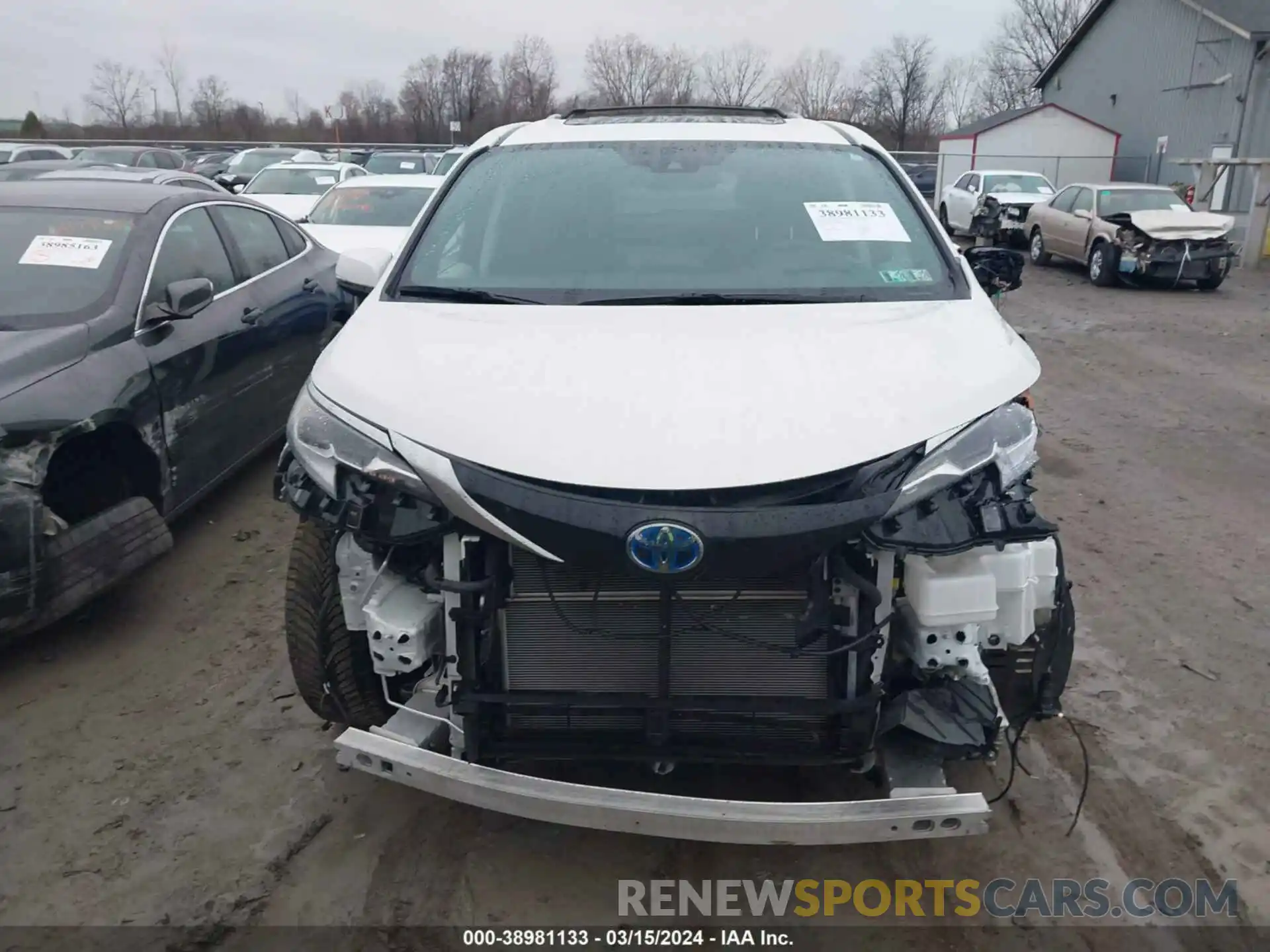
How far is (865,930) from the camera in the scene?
2.57 metres

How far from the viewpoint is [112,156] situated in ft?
64.3

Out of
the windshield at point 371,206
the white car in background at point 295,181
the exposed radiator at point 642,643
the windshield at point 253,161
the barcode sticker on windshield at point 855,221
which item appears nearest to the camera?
the exposed radiator at point 642,643

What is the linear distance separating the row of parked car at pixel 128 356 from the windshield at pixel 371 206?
3.81 metres

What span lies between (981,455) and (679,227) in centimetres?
155

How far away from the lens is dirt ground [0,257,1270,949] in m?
2.66

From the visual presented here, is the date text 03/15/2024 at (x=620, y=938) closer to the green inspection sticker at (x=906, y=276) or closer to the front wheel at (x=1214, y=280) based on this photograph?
the green inspection sticker at (x=906, y=276)

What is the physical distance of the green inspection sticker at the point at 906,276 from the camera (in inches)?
129

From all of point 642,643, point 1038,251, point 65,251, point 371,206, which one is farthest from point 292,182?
point 642,643

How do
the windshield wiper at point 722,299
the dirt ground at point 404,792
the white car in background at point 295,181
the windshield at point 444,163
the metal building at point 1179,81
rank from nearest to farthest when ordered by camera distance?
1. the dirt ground at point 404,792
2. the windshield wiper at point 722,299
3. the white car in background at point 295,181
4. the windshield at point 444,163
5. the metal building at point 1179,81

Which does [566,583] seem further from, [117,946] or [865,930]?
[117,946]

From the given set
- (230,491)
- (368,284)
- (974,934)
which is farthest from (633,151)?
(230,491)

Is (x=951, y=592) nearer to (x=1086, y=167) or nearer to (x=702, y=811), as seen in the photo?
(x=702, y=811)

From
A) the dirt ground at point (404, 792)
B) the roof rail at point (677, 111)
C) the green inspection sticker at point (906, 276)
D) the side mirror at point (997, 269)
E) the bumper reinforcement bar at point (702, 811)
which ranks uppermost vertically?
the roof rail at point (677, 111)

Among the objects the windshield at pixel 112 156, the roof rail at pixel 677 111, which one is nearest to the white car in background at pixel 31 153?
the windshield at pixel 112 156
